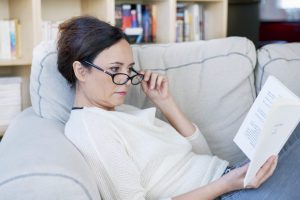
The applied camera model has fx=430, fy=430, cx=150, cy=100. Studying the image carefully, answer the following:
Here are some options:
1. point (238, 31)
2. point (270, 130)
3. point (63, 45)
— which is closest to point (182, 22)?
point (238, 31)

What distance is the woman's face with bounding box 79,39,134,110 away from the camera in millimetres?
1229

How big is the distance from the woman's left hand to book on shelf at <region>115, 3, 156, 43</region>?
0.91 m

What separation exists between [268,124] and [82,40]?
23.2 inches

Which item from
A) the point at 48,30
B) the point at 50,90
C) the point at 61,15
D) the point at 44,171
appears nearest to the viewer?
the point at 44,171

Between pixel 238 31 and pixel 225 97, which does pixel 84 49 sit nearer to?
pixel 225 97

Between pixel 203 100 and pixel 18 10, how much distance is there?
107 cm

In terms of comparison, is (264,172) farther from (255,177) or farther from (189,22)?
(189,22)

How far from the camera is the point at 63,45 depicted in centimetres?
129

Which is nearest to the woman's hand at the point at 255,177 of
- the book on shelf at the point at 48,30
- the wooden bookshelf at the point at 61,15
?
the wooden bookshelf at the point at 61,15

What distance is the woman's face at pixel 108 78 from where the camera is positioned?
4.03 feet

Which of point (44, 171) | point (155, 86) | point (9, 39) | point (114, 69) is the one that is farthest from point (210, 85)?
point (9, 39)

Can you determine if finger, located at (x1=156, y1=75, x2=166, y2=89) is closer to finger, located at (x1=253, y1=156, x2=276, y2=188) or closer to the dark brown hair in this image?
the dark brown hair

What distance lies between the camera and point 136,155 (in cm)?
118

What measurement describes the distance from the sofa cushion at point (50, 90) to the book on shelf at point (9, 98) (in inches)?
24.7
